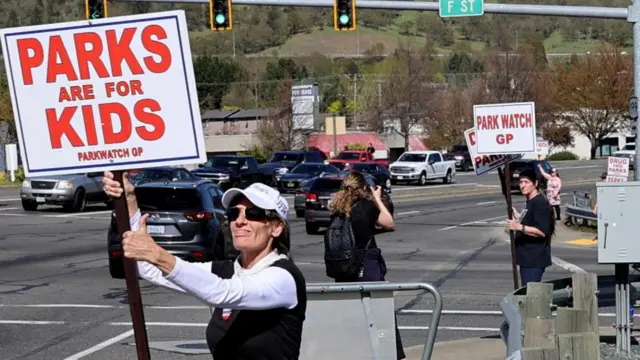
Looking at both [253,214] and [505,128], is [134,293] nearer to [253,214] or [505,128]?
[253,214]

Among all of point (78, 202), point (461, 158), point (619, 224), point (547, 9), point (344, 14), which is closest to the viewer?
point (619, 224)

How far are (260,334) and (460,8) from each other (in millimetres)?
19151

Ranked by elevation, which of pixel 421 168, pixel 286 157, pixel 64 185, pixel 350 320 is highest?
pixel 350 320

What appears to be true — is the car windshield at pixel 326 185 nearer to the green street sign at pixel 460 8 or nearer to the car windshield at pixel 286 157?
the green street sign at pixel 460 8

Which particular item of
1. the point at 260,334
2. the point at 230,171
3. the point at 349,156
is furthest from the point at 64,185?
the point at 260,334

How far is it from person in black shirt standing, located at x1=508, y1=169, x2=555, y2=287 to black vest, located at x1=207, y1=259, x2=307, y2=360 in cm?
668

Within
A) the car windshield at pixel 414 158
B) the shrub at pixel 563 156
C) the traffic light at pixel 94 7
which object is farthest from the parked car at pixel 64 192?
the shrub at pixel 563 156

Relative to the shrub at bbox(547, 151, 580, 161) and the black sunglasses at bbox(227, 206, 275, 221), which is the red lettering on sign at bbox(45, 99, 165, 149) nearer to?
the black sunglasses at bbox(227, 206, 275, 221)

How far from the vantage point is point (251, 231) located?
15.8 ft

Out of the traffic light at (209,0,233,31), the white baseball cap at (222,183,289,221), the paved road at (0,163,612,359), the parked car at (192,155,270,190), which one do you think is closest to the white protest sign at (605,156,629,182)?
the paved road at (0,163,612,359)

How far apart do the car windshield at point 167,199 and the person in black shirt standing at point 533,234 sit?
28.8ft

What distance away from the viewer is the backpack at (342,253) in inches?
397

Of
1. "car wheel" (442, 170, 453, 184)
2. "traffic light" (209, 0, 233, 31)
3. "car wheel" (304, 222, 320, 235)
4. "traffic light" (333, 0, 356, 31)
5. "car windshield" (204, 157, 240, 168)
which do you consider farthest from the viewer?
"car wheel" (442, 170, 453, 184)

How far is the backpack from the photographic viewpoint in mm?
10078
